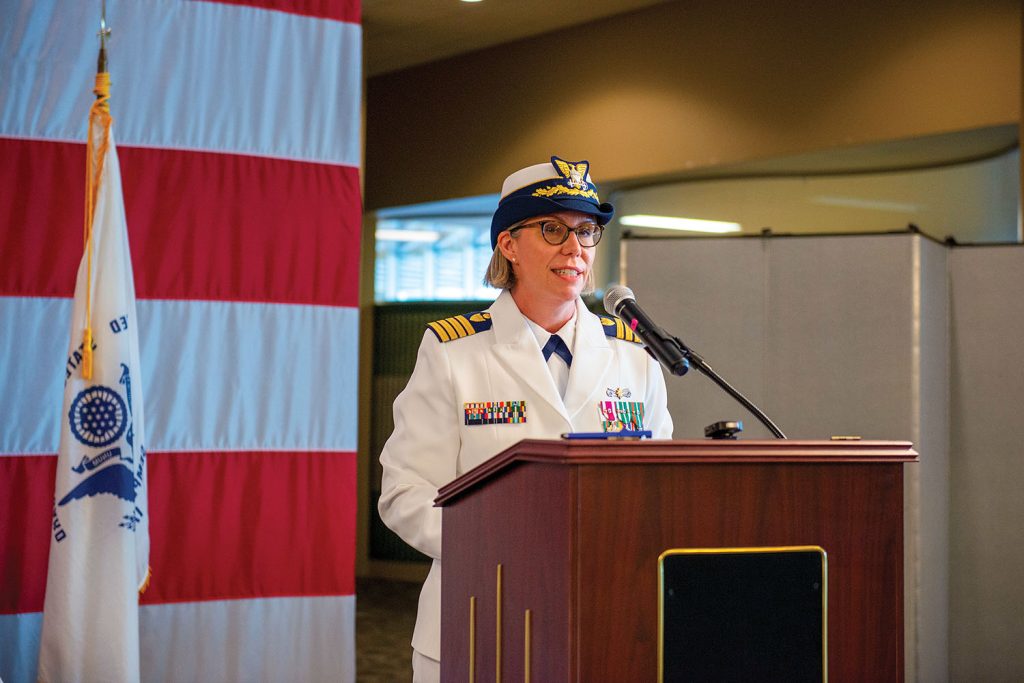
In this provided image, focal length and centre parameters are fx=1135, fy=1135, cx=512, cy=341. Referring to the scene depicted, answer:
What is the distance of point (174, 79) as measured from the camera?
3.99m

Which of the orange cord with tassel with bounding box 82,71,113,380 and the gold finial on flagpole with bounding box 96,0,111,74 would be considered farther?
the gold finial on flagpole with bounding box 96,0,111,74

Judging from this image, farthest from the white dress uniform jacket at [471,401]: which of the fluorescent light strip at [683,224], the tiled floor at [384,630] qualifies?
the fluorescent light strip at [683,224]

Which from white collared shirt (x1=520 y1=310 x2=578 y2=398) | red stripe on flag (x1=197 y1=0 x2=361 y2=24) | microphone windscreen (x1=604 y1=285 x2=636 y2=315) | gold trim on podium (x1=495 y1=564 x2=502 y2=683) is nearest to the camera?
gold trim on podium (x1=495 y1=564 x2=502 y2=683)

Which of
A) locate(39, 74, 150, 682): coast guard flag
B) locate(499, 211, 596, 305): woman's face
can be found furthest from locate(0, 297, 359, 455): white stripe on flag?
locate(499, 211, 596, 305): woman's face

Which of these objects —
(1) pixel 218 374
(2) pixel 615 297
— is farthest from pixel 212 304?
(2) pixel 615 297

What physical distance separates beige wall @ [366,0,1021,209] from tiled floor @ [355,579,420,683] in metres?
2.74

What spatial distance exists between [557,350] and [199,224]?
89.1 inches

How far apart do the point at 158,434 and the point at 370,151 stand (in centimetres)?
458

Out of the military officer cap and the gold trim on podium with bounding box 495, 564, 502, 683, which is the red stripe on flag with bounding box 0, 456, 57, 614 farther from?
the gold trim on podium with bounding box 495, 564, 502, 683

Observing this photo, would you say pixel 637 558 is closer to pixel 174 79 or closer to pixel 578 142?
pixel 174 79

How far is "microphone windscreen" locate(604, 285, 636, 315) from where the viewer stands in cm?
169

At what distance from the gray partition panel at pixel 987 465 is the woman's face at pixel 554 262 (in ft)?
9.62

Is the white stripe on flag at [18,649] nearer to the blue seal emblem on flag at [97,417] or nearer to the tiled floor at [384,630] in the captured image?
the blue seal emblem on flag at [97,417]

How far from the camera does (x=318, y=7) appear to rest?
13.8 ft
